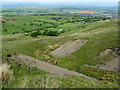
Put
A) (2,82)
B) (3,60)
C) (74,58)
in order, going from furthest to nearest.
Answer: (74,58) < (3,60) < (2,82)

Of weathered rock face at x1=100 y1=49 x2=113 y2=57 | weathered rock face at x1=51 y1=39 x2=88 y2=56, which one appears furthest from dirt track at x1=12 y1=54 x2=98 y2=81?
weathered rock face at x1=100 y1=49 x2=113 y2=57

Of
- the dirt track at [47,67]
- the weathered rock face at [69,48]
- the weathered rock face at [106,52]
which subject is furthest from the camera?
the weathered rock face at [69,48]

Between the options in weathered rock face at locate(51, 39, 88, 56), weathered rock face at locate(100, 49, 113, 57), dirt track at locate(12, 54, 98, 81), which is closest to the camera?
dirt track at locate(12, 54, 98, 81)

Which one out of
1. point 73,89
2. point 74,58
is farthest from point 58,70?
point 73,89

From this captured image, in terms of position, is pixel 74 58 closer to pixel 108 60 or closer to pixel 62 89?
pixel 108 60

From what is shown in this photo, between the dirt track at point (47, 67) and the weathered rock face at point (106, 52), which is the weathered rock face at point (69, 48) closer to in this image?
the dirt track at point (47, 67)

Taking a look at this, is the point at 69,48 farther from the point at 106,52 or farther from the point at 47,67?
the point at 47,67

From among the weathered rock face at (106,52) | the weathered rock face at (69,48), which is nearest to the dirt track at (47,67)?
the weathered rock face at (69,48)

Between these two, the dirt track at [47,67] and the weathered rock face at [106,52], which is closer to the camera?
the dirt track at [47,67]

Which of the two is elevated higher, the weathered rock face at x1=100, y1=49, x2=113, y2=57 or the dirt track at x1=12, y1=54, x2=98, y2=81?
the weathered rock face at x1=100, y1=49, x2=113, y2=57

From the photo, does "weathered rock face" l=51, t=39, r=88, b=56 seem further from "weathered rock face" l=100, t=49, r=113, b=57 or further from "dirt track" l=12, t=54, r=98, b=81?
"weathered rock face" l=100, t=49, r=113, b=57

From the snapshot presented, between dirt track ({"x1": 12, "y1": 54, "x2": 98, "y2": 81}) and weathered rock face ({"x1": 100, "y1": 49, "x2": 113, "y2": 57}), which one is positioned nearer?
dirt track ({"x1": 12, "y1": 54, "x2": 98, "y2": 81})
